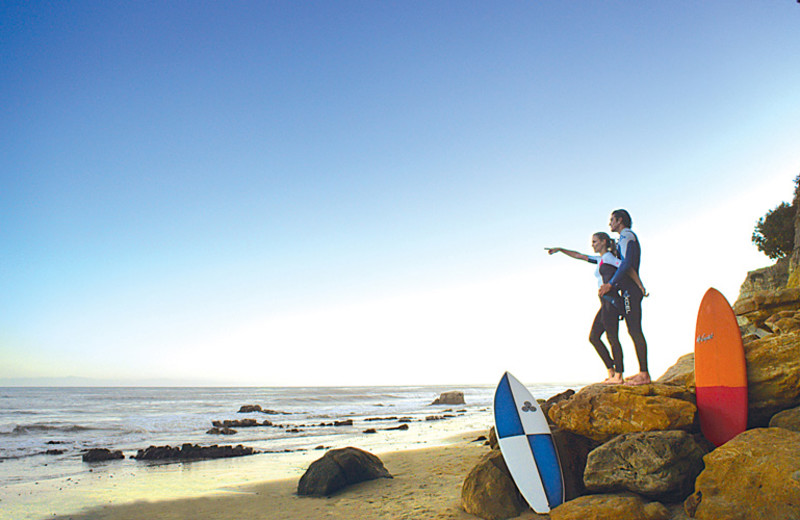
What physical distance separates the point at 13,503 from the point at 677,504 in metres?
11.5

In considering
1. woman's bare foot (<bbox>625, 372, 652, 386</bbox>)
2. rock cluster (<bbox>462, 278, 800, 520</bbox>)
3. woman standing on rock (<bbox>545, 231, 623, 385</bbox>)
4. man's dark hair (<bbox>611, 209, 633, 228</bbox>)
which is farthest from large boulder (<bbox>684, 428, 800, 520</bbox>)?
man's dark hair (<bbox>611, 209, 633, 228</bbox>)

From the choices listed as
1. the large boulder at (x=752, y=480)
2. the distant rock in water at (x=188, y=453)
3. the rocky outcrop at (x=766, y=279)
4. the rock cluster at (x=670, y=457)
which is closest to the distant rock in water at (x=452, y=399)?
the distant rock in water at (x=188, y=453)

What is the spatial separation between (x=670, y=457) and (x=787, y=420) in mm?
1412

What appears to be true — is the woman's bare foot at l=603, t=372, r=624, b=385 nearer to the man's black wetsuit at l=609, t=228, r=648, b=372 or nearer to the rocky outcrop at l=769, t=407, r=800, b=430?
the man's black wetsuit at l=609, t=228, r=648, b=372

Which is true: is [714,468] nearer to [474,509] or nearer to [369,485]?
[474,509]

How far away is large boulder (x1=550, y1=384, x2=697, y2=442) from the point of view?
540cm

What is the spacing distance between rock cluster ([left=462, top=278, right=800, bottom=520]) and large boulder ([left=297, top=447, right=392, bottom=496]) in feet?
10.7

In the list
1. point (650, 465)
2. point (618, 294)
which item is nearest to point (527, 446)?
point (650, 465)

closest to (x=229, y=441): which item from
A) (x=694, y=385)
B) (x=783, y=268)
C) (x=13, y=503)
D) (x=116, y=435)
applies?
(x=116, y=435)

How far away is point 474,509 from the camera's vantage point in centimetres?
597

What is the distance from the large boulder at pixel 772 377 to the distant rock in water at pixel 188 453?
14099 mm

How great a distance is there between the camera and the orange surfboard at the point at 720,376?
538cm

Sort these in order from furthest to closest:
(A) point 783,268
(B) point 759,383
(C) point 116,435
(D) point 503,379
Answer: (C) point 116,435
(A) point 783,268
(D) point 503,379
(B) point 759,383

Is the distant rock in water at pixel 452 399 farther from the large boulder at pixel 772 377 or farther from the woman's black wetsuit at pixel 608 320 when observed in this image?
the large boulder at pixel 772 377
